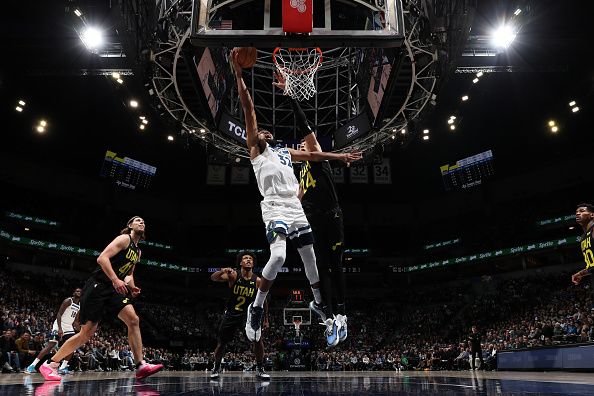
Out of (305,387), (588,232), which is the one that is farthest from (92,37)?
(588,232)

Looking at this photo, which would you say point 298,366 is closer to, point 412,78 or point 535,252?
point 412,78

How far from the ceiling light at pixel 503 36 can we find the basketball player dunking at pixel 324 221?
1328 cm

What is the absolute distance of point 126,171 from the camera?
29.5 metres

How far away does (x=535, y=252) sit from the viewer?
29875 millimetres

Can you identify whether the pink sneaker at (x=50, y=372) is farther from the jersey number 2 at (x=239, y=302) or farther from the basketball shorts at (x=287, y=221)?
the basketball shorts at (x=287, y=221)

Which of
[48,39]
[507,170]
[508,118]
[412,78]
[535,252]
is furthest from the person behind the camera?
[507,170]

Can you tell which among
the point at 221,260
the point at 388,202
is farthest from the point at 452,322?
the point at 221,260

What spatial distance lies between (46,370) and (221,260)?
29770mm

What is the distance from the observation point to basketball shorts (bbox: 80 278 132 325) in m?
5.79

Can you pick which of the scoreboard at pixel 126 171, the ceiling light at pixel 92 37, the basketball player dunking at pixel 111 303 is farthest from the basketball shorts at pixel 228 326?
the scoreboard at pixel 126 171

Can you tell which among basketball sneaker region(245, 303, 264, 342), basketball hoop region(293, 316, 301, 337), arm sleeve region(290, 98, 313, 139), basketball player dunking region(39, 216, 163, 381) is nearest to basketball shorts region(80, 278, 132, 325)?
basketball player dunking region(39, 216, 163, 381)

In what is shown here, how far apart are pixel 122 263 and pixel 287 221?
2.53m

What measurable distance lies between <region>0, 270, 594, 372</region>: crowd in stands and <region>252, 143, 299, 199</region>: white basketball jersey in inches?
474

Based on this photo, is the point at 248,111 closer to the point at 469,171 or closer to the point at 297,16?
the point at 297,16
